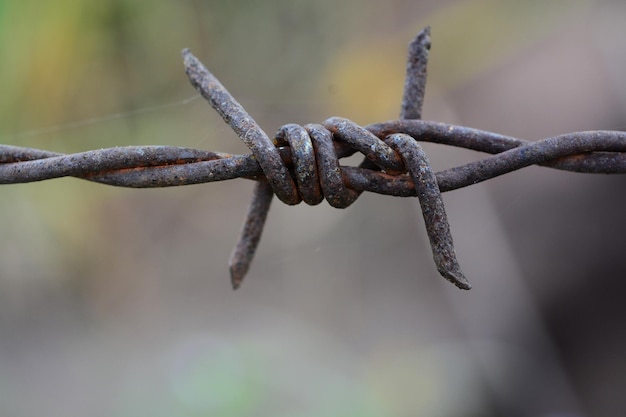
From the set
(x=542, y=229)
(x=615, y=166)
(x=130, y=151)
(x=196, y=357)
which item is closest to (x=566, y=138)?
(x=615, y=166)

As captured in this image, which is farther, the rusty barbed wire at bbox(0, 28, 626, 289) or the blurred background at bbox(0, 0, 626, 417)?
the blurred background at bbox(0, 0, 626, 417)

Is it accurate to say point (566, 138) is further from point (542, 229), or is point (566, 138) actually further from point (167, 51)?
point (167, 51)

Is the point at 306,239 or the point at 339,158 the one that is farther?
the point at 306,239

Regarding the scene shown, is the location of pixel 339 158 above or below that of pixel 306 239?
below

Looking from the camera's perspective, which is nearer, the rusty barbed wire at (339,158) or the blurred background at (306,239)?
the rusty barbed wire at (339,158)
